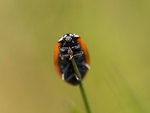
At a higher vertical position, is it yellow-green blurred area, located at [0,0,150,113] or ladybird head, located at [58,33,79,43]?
yellow-green blurred area, located at [0,0,150,113]

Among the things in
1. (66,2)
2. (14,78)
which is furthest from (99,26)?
(14,78)

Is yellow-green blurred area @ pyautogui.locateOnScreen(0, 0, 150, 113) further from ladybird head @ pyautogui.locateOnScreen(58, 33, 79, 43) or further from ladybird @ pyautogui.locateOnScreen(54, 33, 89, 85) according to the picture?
ladybird head @ pyautogui.locateOnScreen(58, 33, 79, 43)

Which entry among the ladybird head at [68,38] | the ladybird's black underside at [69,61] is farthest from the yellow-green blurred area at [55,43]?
the ladybird head at [68,38]

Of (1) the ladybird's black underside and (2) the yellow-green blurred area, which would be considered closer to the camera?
(1) the ladybird's black underside

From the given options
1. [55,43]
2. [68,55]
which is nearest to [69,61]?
[68,55]

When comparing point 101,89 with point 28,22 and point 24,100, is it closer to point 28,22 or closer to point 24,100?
point 24,100

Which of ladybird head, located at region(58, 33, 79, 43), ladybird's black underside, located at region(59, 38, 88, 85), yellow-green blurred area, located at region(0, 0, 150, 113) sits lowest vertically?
ladybird's black underside, located at region(59, 38, 88, 85)

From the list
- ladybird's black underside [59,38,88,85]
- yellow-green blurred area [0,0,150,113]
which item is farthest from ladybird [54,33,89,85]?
yellow-green blurred area [0,0,150,113]
